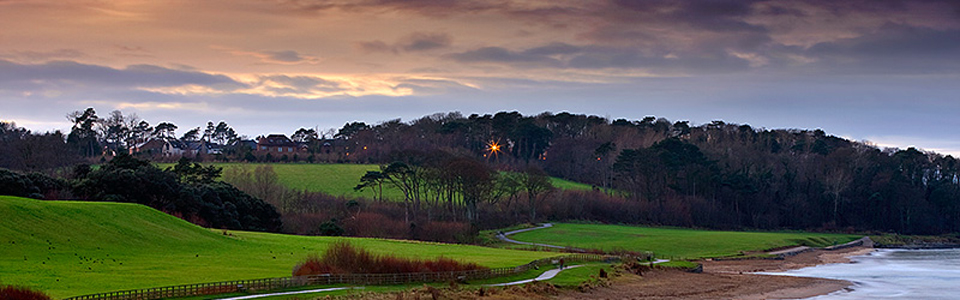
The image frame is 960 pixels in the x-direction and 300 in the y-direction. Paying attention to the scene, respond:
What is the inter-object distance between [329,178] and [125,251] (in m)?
75.4

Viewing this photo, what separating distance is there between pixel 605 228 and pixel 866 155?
217ft

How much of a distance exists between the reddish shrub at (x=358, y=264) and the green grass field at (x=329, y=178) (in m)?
67.0

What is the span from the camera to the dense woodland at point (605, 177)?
107562 mm

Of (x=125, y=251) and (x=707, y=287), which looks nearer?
(x=125, y=251)

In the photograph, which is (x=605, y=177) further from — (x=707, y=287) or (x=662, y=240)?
(x=707, y=287)

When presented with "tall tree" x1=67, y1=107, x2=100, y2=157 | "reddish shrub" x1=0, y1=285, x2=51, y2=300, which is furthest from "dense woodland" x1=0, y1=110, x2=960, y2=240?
"reddish shrub" x1=0, y1=285, x2=51, y2=300

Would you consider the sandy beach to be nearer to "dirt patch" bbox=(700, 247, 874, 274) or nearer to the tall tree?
"dirt patch" bbox=(700, 247, 874, 274)

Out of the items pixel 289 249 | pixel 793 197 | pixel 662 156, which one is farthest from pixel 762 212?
pixel 289 249

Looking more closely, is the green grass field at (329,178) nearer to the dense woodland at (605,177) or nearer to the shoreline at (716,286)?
the dense woodland at (605,177)

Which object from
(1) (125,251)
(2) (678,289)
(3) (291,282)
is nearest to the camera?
(3) (291,282)

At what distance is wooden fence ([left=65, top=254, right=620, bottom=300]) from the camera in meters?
35.4

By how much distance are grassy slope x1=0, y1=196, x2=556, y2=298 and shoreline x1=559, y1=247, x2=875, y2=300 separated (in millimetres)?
8079

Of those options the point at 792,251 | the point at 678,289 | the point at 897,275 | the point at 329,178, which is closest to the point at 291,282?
the point at 678,289

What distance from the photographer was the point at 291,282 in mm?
41094
